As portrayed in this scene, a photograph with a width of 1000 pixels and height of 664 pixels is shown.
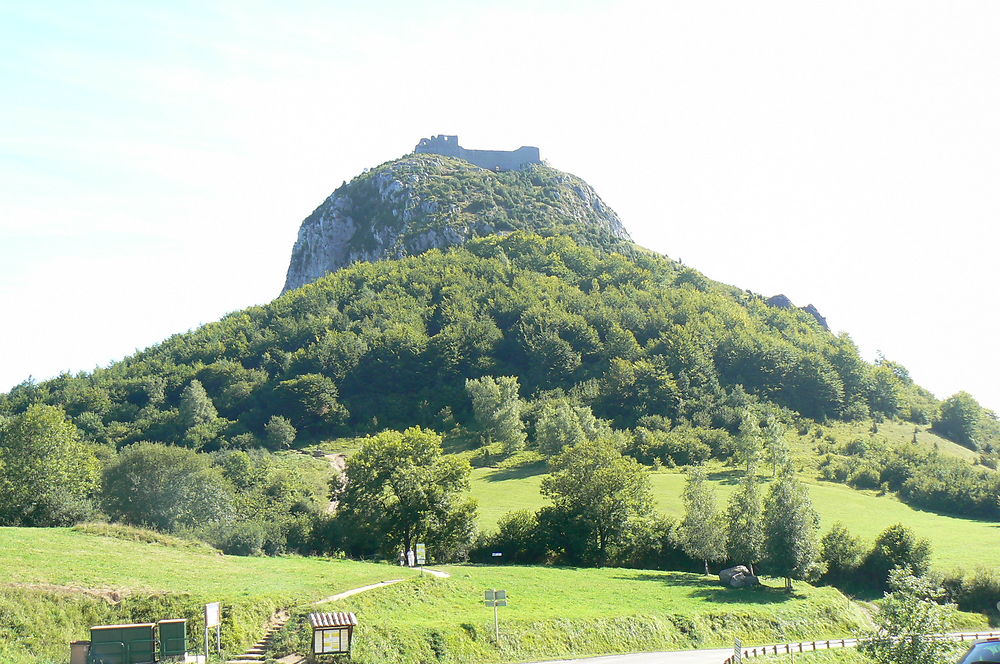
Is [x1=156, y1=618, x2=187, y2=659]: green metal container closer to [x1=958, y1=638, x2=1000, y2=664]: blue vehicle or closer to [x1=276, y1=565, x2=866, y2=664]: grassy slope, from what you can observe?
[x1=276, y1=565, x2=866, y2=664]: grassy slope

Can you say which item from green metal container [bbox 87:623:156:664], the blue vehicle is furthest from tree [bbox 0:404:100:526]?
the blue vehicle

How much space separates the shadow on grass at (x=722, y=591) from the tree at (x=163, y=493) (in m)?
34.1

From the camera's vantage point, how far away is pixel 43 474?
200ft

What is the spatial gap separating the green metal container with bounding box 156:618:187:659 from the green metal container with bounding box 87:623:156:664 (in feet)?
1.40

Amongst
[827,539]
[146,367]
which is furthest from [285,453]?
[827,539]

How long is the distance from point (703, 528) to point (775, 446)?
128ft

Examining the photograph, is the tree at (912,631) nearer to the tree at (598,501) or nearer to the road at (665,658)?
the road at (665,658)

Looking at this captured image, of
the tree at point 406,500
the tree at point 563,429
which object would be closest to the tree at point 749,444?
the tree at point 563,429

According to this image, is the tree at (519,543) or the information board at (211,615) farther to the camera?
the tree at (519,543)

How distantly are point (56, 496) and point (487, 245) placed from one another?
138 m

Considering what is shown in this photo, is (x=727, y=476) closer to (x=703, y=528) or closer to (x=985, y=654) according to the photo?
(x=703, y=528)

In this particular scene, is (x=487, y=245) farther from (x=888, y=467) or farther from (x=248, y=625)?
(x=248, y=625)

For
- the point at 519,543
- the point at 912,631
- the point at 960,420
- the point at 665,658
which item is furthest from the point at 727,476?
the point at 912,631

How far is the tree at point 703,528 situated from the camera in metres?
62.2
